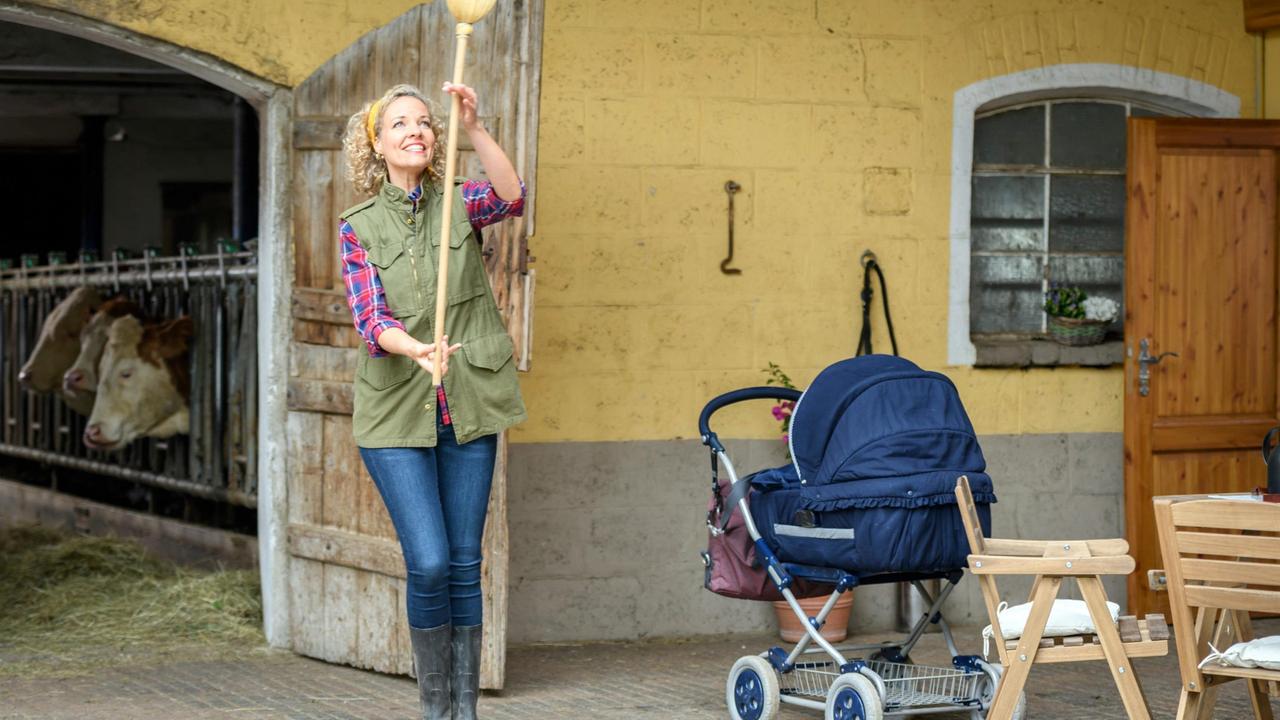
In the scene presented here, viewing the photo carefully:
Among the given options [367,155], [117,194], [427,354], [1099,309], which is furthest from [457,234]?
[117,194]

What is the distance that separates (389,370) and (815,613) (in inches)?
111

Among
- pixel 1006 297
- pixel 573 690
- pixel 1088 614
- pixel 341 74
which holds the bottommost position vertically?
pixel 573 690

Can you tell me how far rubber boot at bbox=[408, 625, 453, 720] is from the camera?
4.49 metres

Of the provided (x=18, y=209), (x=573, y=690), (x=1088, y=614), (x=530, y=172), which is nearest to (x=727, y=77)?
(x=530, y=172)

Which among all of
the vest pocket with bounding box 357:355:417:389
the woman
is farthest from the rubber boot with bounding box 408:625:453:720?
the vest pocket with bounding box 357:355:417:389

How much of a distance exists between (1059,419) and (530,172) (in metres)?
2.97

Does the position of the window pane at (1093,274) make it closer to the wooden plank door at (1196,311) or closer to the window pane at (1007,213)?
the window pane at (1007,213)

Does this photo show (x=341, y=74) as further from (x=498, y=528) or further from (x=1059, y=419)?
(x=1059, y=419)

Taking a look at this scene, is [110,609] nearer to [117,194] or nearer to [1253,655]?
[1253,655]

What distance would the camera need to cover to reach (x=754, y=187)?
6883mm

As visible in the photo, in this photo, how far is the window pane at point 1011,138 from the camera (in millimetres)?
7293

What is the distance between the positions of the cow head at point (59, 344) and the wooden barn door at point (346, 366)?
446 centimetres

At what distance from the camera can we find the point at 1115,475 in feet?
23.9

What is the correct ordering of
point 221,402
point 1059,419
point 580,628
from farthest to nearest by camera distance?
1. point 221,402
2. point 1059,419
3. point 580,628
